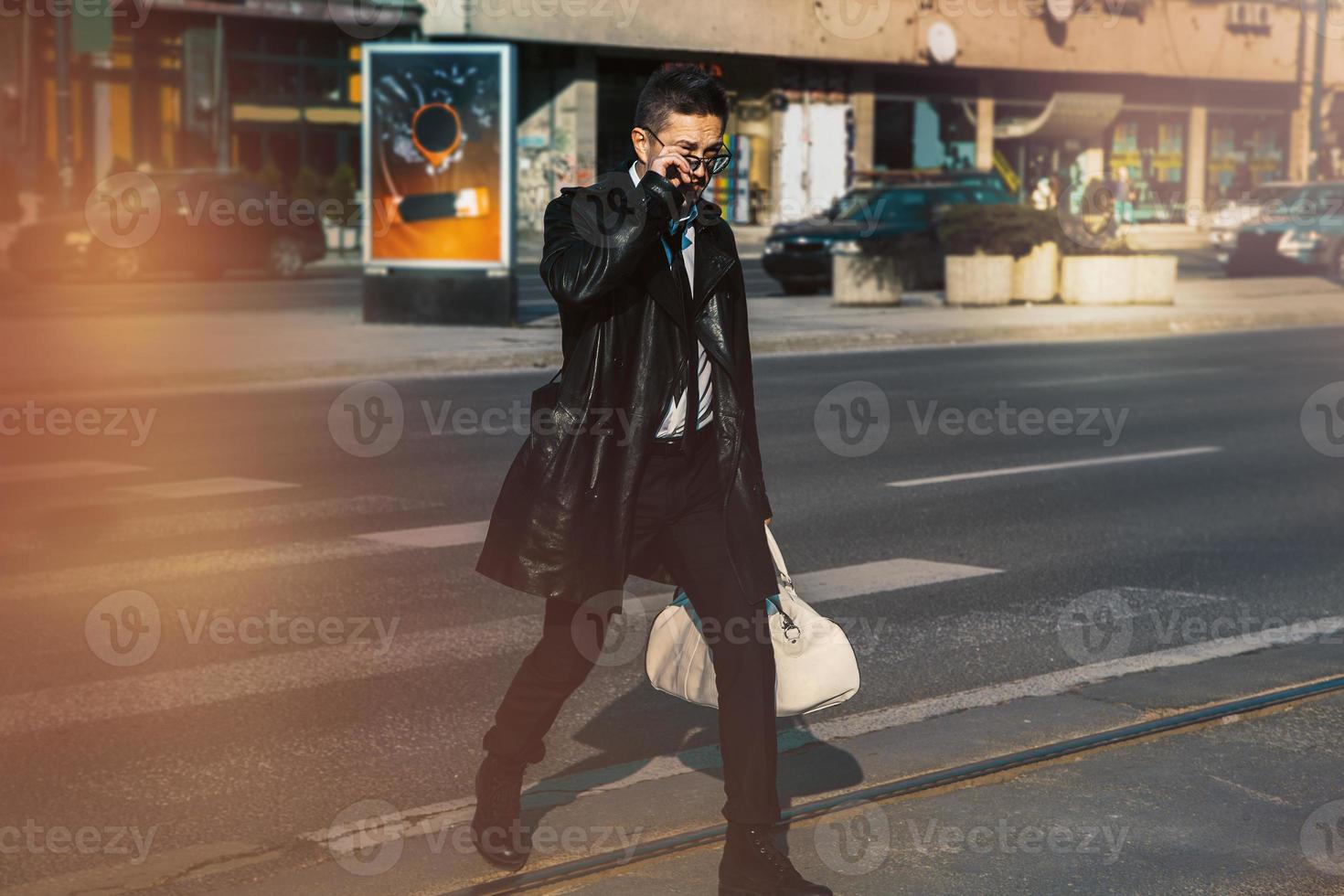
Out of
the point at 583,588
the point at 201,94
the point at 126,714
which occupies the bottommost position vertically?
the point at 126,714

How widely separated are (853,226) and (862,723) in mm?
22190

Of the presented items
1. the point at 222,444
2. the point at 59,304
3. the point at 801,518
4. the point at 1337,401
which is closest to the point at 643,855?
the point at 801,518

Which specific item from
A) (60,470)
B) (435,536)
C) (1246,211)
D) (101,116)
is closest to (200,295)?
(60,470)

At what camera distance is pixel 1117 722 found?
556 cm

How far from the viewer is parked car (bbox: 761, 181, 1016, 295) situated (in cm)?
2711

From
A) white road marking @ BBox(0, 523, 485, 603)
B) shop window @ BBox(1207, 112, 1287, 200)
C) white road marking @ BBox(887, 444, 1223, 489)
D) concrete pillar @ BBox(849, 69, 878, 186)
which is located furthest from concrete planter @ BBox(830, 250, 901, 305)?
shop window @ BBox(1207, 112, 1287, 200)

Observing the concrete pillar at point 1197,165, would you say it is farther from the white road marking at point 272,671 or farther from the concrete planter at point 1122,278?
the white road marking at point 272,671

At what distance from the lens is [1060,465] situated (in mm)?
11102

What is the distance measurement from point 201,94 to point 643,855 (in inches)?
1572

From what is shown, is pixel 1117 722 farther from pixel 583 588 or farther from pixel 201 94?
pixel 201 94

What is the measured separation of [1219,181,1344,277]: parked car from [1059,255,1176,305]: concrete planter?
892 cm

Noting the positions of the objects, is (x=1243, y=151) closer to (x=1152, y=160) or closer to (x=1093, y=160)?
(x=1152, y=160)

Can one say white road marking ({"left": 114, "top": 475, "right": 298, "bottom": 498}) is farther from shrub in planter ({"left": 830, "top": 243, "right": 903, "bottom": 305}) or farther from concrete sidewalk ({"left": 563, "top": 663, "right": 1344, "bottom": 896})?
shrub in planter ({"left": 830, "top": 243, "right": 903, "bottom": 305})

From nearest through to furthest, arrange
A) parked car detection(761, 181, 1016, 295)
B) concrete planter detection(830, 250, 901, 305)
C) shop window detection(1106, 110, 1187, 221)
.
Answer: concrete planter detection(830, 250, 901, 305) → parked car detection(761, 181, 1016, 295) → shop window detection(1106, 110, 1187, 221)
